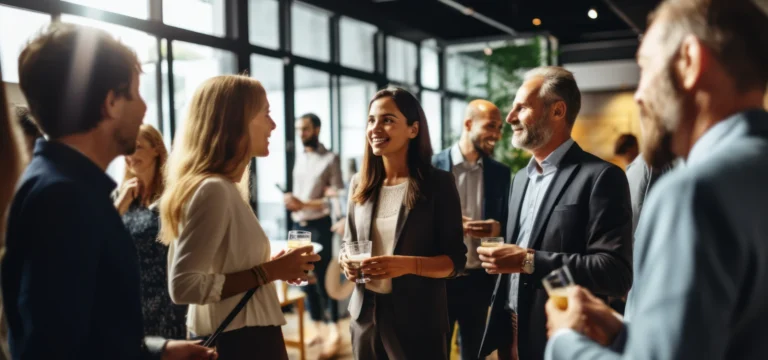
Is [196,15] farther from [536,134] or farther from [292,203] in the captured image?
[536,134]

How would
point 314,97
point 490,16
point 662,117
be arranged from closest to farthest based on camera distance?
point 662,117 → point 314,97 → point 490,16

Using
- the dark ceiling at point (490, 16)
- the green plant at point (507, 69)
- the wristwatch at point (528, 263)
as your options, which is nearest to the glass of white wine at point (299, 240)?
the wristwatch at point (528, 263)

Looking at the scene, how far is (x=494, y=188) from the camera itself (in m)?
3.67

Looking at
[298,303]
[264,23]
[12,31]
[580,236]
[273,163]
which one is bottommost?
[298,303]

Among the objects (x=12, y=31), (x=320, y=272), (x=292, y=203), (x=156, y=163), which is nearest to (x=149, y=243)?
(x=156, y=163)

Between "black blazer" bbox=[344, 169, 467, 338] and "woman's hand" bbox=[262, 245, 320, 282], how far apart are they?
44 cm

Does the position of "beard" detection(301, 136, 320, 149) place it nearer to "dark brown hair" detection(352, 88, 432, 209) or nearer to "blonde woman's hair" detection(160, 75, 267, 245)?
"dark brown hair" detection(352, 88, 432, 209)

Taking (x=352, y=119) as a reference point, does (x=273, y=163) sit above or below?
below

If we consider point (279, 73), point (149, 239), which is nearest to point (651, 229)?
point (149, 239)

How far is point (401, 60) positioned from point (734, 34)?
8.78 m

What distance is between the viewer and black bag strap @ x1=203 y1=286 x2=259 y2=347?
1652 millimetres

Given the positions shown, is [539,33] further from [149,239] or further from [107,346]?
[107,346]

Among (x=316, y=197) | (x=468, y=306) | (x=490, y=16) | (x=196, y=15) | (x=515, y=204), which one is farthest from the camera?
(x=490, y=16)

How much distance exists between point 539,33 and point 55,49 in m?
10.7
